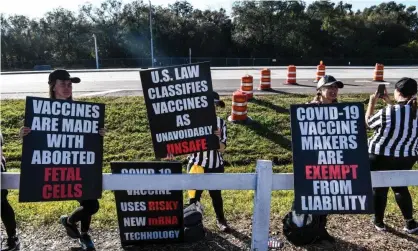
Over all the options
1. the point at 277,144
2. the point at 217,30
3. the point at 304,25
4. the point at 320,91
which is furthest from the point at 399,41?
the point at 320,91

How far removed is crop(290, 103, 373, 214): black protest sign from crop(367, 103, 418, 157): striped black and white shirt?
0.71 metres

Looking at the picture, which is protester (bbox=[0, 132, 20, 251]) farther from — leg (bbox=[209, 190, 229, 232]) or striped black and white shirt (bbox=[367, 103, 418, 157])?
striped black and white shirt (bbox=[367, 103, 418, 157])

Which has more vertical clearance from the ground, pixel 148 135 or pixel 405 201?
pixel 148 135

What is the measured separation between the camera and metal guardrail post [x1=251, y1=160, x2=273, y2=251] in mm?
3648

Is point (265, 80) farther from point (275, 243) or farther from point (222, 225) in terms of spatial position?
point (275, 243)

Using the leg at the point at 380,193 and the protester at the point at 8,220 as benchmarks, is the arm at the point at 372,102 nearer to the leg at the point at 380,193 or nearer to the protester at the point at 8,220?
the leg at the point at 380,193

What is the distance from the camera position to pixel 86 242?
161 inches

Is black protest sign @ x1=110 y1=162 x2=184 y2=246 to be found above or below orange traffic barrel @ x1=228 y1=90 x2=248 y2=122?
below

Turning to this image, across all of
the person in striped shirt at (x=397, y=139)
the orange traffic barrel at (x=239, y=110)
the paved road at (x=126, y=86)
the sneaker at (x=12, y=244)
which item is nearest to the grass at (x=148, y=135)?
the orange traffic barrel at (x=239, y=110)

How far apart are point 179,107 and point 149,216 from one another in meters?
1.16

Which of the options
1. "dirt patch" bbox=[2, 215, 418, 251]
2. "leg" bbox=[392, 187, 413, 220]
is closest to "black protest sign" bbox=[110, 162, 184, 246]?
"dirt patch" bbox=[2, 215, 418, 251]

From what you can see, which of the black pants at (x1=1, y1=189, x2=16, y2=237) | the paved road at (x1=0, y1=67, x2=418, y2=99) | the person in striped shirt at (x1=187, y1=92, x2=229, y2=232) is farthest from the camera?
the paved road at (x1=0, y1=67, x2=418, y2=99)

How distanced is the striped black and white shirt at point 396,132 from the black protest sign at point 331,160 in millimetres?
706

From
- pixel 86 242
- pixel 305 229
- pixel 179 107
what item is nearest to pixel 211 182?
pixel 179 107
